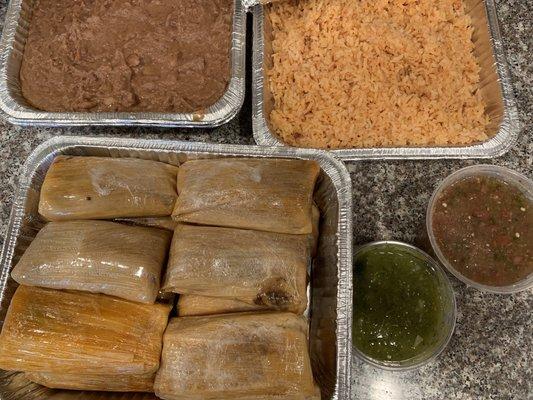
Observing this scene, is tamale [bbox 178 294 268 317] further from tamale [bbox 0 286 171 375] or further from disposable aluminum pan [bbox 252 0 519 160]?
disposable aluminum pan [bbox 252 0 519 160]

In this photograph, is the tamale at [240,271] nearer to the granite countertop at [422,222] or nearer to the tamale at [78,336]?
the tamale at [78,336]

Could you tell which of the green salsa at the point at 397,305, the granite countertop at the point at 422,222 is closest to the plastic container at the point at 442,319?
the green salsa at the point at 397,305

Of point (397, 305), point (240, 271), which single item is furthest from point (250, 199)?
point (397, 305)

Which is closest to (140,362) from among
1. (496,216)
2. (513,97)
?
(496,216)

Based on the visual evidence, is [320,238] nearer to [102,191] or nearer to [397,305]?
[397,305]

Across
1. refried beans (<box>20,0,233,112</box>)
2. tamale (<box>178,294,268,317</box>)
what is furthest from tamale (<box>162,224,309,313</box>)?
refried beans (<box>20,0,233,112</box>)

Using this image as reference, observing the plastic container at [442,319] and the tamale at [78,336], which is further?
the plastic container at [442,319]

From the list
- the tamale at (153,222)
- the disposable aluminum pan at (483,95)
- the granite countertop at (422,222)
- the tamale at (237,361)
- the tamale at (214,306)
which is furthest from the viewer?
the disposable aluminum pan at (483,95)
